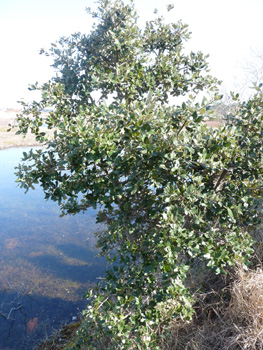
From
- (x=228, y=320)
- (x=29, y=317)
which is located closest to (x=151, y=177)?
(x=228, y=320)

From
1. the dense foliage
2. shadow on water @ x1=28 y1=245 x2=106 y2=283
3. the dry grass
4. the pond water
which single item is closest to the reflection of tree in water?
the pond water

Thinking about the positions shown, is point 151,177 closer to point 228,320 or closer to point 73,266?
point 228,320

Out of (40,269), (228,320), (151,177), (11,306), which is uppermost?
(151,177)

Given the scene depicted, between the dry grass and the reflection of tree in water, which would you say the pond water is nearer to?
the reflection of tree in water

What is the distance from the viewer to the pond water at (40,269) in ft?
18.6

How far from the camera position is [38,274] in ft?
23.7

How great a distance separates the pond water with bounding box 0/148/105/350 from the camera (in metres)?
5.68

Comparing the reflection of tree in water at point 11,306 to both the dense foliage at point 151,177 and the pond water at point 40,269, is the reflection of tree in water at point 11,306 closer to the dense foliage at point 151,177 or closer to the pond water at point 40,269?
the pond water at point 40,269

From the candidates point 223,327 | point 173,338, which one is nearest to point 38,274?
point 173,338

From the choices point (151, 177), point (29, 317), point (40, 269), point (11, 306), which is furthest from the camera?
point (40, 269)

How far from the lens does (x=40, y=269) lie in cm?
746

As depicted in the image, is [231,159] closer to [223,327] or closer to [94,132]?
[94,132]

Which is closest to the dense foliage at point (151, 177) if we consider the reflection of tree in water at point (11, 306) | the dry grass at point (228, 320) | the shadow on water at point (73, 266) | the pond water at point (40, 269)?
the dry grass at point (228, 320)

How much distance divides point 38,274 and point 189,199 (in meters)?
6.34
